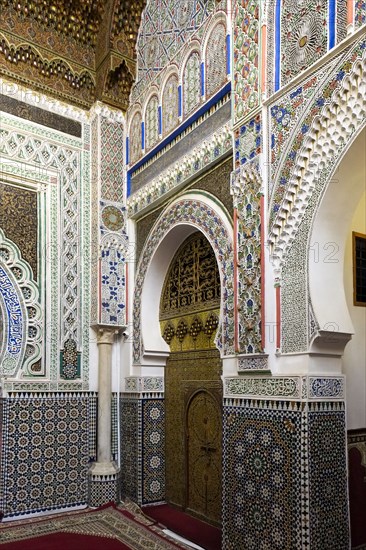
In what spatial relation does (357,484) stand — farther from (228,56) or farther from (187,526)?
(228,56)

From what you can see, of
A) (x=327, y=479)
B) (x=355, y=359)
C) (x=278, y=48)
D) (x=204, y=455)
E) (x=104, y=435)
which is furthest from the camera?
(x=104, y=435)

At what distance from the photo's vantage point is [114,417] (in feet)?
14.6

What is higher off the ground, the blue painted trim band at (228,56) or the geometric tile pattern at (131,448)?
the blue painted trim band at (228,56)

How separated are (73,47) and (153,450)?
11.8 ft

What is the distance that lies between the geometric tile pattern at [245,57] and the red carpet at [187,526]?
105 inches

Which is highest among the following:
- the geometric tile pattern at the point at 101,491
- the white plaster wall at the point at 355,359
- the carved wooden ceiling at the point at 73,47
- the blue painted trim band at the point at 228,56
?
the carved wooden ceiling at the point at 73,47

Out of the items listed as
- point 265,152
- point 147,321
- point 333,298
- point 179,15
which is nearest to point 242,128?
point 265,152

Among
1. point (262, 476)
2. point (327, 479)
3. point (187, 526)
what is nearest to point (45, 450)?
point (187, 526)

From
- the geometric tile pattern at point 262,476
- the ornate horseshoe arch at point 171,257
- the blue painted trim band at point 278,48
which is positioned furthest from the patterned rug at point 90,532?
the blue painted trim band at point 278,48

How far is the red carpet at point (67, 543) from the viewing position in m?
3.29

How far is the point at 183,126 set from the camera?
12.6 ft

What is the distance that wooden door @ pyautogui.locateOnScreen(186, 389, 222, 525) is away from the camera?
3.56 m

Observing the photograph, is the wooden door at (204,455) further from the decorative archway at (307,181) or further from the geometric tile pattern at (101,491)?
the decorative archway at (307,181)

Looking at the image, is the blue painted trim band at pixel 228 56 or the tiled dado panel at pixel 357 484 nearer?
the tiled dado panel at pixel 357 484
